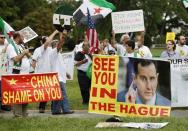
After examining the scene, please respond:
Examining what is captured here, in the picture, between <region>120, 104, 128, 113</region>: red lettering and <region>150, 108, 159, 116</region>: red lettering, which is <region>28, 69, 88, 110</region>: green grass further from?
<region>150, 108, 159, 116</region>: red lettering

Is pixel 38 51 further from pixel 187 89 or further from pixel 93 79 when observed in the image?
pixel 187 89

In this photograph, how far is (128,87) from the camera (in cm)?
1129

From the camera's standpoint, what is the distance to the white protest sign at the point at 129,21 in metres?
16.6

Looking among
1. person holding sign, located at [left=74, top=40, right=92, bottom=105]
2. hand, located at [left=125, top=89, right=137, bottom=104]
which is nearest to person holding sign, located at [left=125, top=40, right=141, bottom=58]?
hand, located at [left=125, top=89, right=137, bottom=104]

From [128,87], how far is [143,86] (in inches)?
12.5

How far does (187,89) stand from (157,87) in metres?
2.15

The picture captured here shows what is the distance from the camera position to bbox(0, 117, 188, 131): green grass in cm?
1022

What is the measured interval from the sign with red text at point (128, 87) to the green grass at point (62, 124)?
1.21 ft

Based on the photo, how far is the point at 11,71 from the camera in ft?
41.8

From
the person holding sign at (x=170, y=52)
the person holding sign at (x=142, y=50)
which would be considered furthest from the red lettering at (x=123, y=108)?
the person holding sign at (x=170, y=52)

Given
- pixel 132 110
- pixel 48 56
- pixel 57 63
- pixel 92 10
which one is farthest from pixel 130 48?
pixel 92 10

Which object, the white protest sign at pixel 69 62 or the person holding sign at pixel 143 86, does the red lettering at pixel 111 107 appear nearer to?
the person holding sign at pixel 143 86

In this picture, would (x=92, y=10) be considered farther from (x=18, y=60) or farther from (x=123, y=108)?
(x=123, y=108)

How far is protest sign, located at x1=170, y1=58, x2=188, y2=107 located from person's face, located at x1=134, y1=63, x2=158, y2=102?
80.4 inches
